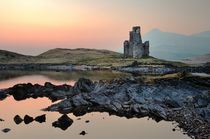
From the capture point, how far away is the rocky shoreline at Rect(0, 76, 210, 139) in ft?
218

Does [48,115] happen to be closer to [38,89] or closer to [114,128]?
[114,128]

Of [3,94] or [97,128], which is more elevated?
[3,94]

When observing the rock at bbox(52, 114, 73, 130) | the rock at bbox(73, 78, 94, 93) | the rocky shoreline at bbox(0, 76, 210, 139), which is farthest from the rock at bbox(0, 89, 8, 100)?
the rock at bbox(52, 114, 73, 130)

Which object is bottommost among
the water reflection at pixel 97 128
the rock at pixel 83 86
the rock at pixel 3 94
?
the water reflection at pixel 97 128

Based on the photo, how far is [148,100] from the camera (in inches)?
2948

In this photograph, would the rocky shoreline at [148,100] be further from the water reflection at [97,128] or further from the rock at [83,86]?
the water reflection at [97,128]

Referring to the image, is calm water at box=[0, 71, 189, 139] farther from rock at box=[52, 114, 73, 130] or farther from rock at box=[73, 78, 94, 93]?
rock at box=[73, 78, 94, 93]

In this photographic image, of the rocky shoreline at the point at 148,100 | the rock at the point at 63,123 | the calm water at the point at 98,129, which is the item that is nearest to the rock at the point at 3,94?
the rocky shoreline at the point at 148,100

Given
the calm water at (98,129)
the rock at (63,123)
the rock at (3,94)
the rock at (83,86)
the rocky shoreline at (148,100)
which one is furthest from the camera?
the rock at (3,94)

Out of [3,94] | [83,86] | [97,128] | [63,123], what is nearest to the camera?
[97,128]

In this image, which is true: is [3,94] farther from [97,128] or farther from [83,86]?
[97,128]

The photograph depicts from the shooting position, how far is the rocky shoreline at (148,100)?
→ 66500mm

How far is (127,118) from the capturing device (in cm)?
6800

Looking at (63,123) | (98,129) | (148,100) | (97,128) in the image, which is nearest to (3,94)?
(63,123)
